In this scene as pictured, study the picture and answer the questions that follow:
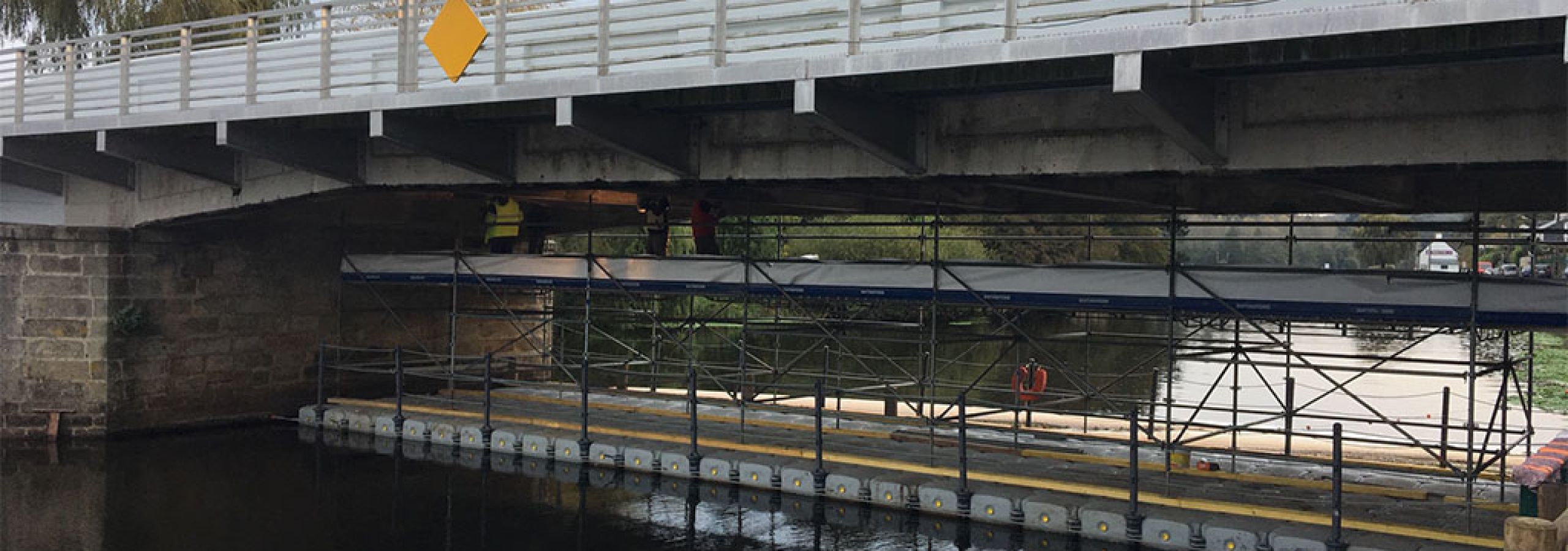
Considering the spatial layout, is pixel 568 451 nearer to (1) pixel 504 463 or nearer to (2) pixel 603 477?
(1) pixel 504 463

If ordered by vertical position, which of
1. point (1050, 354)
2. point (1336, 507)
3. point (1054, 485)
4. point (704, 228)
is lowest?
point (1054, 485)

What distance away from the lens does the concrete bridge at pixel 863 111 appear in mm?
10703

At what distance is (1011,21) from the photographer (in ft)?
36.9

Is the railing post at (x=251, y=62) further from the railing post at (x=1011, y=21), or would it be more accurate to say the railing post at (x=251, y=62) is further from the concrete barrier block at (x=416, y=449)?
the railing post at (x=1011, y=21)

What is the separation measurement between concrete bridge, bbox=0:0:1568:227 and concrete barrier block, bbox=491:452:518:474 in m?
3.91

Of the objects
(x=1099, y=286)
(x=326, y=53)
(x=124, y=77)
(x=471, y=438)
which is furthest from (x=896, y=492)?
(x=124, y=77)

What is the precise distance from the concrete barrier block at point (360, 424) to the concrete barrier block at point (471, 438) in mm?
2092

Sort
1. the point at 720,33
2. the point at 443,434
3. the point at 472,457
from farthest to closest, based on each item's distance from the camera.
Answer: the point at 443,434
the point at 472,457
the point at 720,33

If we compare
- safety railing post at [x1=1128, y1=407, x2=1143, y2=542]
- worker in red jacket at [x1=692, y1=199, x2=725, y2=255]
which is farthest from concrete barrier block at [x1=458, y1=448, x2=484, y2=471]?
safety railing post at [x1=1128, y1=407, x2=1143, y2=542]

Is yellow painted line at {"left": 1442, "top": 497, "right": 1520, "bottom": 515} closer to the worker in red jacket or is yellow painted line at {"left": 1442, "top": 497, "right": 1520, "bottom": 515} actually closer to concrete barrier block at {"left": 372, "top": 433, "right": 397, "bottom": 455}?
the worker in red jacket

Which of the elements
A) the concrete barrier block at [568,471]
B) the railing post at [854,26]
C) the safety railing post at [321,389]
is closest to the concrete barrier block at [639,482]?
the concrete barrier block at [568,471]

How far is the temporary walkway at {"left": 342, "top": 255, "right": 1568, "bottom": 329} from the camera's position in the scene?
43.8ft

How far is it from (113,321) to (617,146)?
384 inches

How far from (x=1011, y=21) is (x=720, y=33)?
338cm
